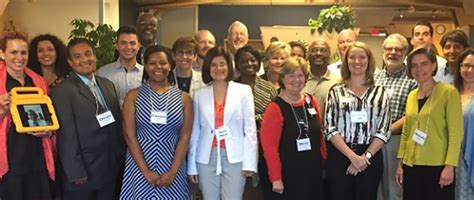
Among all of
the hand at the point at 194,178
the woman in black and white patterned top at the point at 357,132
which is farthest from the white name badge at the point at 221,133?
the woman in black and white patterned top at the point at 357,132

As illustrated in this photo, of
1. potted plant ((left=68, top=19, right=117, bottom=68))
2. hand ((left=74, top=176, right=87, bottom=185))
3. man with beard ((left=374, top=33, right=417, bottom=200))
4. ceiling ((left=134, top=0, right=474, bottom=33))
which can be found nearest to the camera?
hand ((left=74, top=176, right=87, bottom=185))

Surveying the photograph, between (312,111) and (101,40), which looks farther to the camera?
(101,40)

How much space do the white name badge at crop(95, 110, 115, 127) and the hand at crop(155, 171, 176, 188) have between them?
484mm

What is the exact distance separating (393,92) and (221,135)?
4.32ft

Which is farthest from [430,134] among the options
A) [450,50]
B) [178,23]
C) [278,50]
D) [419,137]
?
[178,23]

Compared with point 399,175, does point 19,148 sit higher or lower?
higher

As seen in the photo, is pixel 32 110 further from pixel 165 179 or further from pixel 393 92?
pixel 393 92

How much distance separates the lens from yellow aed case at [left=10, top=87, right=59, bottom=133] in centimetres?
312

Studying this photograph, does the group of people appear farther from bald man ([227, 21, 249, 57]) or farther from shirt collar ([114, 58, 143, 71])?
bald man ([227, 21, 249, 57])

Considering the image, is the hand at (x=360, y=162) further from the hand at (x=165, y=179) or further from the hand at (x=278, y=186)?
the hand at (x=165, y=179)

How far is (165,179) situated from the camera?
345cm

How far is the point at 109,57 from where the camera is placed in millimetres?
4883

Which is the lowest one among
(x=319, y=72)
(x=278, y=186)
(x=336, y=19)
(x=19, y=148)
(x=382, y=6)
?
(x=278, y=186)

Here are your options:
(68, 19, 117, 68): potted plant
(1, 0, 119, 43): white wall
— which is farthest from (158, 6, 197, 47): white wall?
(68, 19, 117, 68): potted plant
